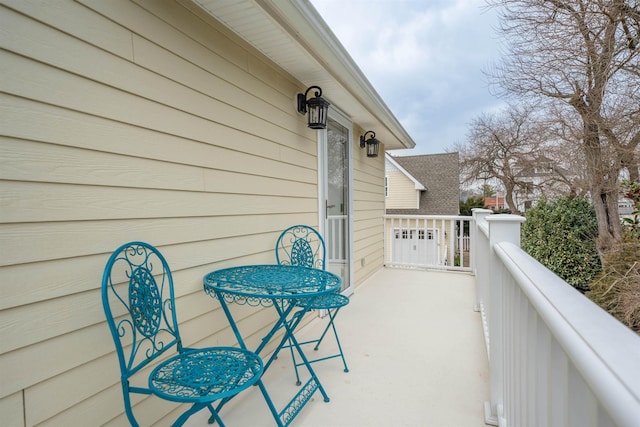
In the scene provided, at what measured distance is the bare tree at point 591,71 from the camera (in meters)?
4.18

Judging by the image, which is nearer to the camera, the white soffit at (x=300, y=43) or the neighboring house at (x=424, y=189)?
the white soffit at (x=300, y=43)

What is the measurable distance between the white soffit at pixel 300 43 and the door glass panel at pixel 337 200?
1.49ft

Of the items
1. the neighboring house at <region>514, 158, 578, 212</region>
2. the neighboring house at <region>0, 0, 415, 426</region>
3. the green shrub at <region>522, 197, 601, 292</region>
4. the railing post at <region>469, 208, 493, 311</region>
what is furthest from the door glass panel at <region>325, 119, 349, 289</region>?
the neighboring house at <region>514, 158, 578, 212</region>

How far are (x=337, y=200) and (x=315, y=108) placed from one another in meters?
1.28

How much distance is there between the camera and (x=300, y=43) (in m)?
2.25

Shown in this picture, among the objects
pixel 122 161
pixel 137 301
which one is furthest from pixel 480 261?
pixel 122 161

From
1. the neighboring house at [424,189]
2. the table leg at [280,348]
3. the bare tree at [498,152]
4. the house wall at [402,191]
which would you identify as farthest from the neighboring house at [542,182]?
the table leg at [280,348]

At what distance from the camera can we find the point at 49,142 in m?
1.23

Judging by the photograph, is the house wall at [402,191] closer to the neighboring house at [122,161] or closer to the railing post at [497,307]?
the neighboring house at [122,161]

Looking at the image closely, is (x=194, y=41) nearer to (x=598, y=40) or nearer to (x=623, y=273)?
(x=623, y=273)

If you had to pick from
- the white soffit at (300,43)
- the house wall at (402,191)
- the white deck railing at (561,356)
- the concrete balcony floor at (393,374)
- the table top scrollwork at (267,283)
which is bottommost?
the concrete balcony floor at (393,374)

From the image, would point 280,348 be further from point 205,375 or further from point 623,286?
point 623,286

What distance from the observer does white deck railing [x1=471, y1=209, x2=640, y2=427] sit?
37cm

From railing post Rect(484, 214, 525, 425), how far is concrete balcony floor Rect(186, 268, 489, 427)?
13cm
